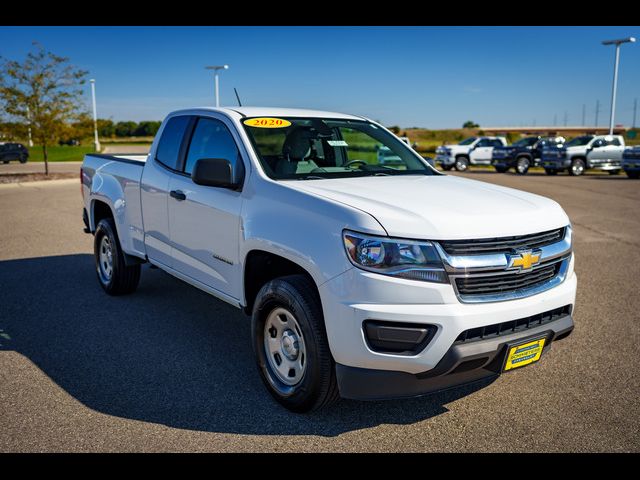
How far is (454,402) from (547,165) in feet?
85.2

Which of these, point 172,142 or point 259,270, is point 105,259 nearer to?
point 172,142

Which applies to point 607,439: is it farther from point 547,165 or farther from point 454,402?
point 547,165

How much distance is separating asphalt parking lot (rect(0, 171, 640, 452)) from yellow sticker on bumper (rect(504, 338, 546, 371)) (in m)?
0.43

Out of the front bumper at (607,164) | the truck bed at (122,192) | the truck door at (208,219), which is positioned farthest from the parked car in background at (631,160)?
the truck door at (208,219)

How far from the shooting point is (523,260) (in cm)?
334

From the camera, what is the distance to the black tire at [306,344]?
3.36 meters

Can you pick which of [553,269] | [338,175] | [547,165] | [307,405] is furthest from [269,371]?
[547,165]

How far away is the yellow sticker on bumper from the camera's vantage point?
10.8ft

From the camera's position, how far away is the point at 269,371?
388cm

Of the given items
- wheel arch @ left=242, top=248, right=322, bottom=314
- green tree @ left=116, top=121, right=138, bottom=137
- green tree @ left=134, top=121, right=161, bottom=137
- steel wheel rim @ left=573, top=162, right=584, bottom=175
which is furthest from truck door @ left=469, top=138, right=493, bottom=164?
green tree @ left=116, top=121, right=138, bottom=137

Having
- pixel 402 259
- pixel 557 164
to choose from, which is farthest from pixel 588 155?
pixel 402 259

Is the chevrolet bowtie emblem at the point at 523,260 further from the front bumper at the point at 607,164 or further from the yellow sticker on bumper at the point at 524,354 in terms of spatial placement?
the front bumper at the point at 607,164

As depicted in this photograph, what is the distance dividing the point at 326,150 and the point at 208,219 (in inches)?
43.2
